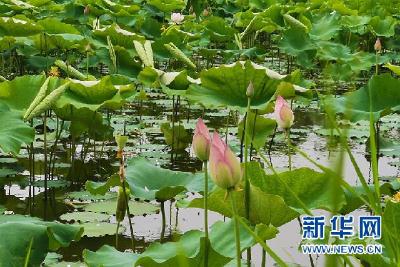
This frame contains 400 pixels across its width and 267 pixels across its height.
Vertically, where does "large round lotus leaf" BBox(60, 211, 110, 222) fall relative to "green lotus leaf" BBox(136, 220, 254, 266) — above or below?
below

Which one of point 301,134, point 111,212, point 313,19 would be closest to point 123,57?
point 301,134

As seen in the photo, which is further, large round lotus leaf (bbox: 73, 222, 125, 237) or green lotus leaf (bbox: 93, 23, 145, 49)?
green lotus leaf (bbox: 93, 23, 145, 49)

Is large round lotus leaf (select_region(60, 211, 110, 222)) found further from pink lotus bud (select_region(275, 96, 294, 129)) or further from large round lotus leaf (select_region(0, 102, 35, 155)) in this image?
pink lotus bud (select_region(275, 96, 294, 129))

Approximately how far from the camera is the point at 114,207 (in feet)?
7.43

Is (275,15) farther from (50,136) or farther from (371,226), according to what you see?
(371,226)

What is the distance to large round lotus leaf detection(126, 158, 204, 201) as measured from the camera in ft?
5.77

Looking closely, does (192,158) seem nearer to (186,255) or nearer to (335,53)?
(335,53)

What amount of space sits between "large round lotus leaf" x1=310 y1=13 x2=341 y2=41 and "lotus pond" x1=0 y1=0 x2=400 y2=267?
0.6 inches

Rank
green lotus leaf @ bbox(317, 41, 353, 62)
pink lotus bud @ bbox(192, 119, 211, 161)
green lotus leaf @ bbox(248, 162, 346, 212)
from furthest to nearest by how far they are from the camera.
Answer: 1. green lotus leaf @ bbox(317, 41, 353, 62)
2. green lotus leaf @ bbox(248, 162, 346, 212)
3. pink lotus bud @ bbox(192, 119, 211, 161)

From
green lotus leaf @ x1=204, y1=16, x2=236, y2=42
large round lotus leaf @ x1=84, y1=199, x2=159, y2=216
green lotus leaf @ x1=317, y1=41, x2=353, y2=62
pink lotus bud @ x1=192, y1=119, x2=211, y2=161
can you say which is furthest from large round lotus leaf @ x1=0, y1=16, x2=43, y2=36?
pink lotus bud @ x1=192, y1=119, x2=211, y2=161

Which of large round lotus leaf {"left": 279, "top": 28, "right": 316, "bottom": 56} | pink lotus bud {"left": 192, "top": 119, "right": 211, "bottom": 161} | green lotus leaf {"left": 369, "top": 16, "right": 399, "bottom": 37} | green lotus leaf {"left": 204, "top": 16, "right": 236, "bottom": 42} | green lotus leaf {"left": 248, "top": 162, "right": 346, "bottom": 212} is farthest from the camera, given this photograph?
green lotus leaf {"left": 369, "top": 16, "right": 399, "bottom": 37}

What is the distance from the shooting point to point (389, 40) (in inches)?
239

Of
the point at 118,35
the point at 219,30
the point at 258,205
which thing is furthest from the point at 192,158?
the point at 219,30

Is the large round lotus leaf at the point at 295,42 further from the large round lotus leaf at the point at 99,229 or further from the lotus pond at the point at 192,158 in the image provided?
the large round lotus leaf at the point at 99,229
